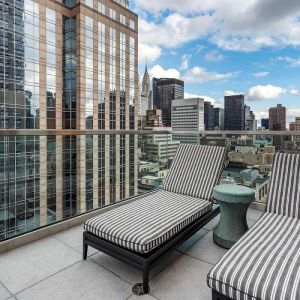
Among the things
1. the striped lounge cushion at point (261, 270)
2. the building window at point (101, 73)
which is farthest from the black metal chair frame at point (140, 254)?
the building window at point (101, 73)

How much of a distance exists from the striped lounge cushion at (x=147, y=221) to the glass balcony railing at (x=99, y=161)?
0.81 m

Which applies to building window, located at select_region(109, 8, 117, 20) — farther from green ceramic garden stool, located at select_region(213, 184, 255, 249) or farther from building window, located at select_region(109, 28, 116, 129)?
green ceramic garden stool, located at select_region(213, 184, 255, 249)

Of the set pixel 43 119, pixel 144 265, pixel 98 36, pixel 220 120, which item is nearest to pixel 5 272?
pixel 144 265

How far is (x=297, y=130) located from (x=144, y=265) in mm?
2979

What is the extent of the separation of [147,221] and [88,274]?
622mm

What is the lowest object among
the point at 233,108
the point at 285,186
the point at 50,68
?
the point at 285,186

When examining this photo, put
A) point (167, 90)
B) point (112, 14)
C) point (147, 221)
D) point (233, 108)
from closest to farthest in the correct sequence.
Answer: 1. point (147, 221)
2. point (112, 14)
3. point (233, 108)
4. point (167, 90)

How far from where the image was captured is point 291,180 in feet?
7.58

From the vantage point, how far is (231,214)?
2.32 metres

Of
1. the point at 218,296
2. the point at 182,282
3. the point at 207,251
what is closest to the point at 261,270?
the point at 218,296

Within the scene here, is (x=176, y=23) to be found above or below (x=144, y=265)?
above

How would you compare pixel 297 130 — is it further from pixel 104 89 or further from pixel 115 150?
pixel 104 89

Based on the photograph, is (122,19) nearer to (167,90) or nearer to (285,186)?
(167,90)

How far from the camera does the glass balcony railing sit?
2.58 m
